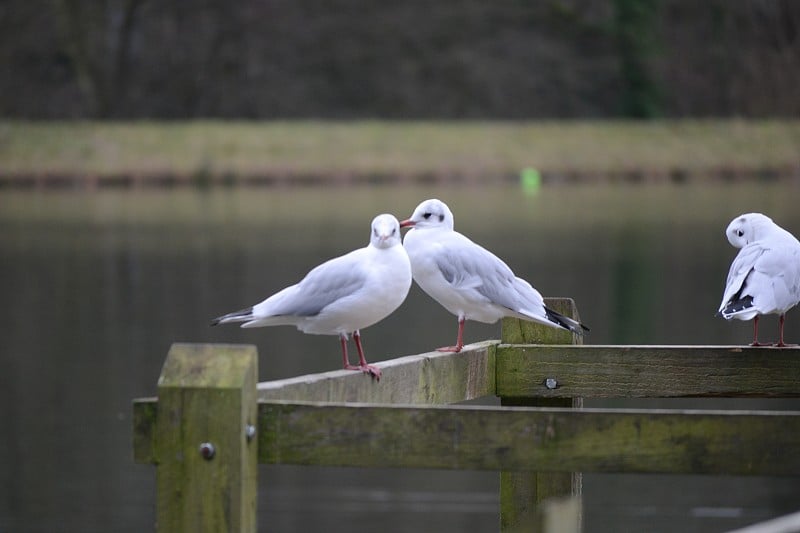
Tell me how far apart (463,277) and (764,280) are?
1.04 meters

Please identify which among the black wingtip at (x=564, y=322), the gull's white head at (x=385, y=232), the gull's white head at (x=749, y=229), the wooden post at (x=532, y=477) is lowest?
the wooden post at (x=532, y=477)

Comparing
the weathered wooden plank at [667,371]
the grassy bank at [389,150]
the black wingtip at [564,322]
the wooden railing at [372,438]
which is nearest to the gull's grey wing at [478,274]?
the black wingtip at [564,322]

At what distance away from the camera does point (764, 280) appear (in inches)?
206

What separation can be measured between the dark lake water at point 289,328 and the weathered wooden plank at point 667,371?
196 inches

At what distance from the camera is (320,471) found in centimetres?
1230

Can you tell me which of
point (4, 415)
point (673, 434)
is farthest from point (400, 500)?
point (673, 434)

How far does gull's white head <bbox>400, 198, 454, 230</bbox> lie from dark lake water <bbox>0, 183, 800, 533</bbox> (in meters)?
4.88

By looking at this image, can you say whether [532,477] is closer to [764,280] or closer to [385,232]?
[764,280]

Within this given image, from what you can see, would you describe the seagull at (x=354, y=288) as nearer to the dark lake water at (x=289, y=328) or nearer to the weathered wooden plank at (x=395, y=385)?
the weathered wooden plank at (x=395, y=385)

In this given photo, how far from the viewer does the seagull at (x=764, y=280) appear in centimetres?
511

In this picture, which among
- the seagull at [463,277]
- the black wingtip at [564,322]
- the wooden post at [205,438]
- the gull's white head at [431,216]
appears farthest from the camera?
the gull's white head at [431,216]

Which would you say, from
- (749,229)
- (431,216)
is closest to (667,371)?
(749,229)

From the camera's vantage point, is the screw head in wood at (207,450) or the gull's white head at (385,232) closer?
the screw head in wood at (207,450)

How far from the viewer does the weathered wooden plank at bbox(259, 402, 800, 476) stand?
11.9ft
